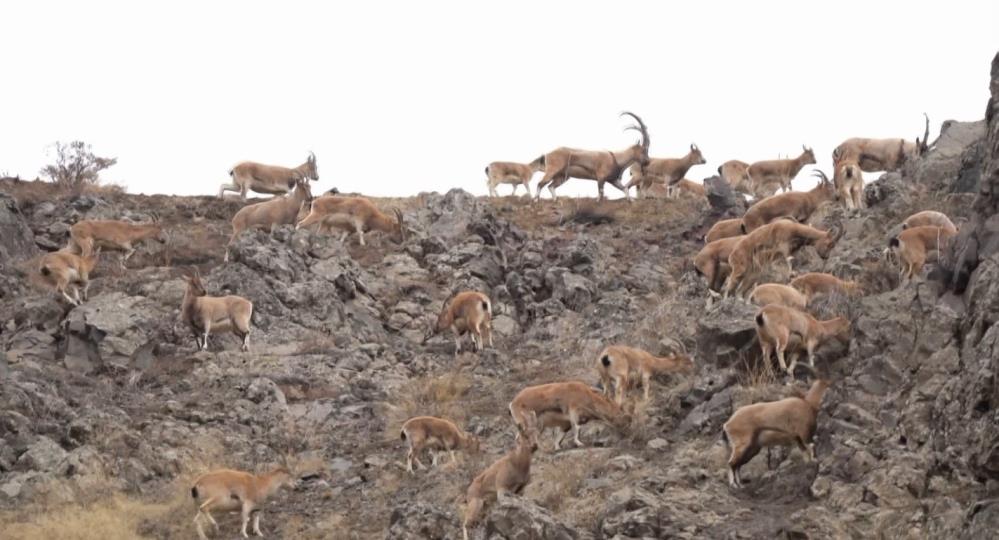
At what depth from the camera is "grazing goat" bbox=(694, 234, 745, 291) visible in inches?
995

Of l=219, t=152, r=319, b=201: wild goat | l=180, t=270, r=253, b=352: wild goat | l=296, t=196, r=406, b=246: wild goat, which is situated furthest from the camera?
l=219, t=152, r=319, b=201: wild goat

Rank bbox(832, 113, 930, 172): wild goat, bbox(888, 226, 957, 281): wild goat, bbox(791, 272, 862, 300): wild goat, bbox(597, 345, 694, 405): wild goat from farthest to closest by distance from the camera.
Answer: bbox(832, 113, 930, 172): wild goat < bbox(791, 272, 862, 300): wild goat < bbox(888, 226, 957, 281): wild goat < bbox(597, 345, 694, 405): wild goat

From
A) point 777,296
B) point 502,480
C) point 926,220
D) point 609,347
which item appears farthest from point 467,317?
point 502,480

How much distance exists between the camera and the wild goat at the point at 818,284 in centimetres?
2278

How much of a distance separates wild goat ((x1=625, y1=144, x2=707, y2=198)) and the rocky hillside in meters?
3.15

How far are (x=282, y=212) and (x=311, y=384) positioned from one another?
330 inches

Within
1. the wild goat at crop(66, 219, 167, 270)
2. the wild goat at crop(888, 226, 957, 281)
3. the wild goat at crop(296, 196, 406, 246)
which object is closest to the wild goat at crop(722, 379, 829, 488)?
the wild goat at crop(888, 226, 957, 281)

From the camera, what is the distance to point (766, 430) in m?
17.4

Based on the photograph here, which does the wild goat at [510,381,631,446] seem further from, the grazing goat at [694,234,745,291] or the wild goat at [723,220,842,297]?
the grazing goat at [694,234,745,291]

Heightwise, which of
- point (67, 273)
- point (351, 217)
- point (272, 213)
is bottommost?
point (67, 273)

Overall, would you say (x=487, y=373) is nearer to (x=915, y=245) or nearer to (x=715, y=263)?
(x=715, y=263)

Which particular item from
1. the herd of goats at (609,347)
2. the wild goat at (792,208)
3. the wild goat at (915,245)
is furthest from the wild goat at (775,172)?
the wild goat at (915,245)

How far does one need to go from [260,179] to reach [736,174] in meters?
13.0

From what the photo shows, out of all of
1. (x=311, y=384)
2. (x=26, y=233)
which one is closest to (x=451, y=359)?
(x=311, y=384)
